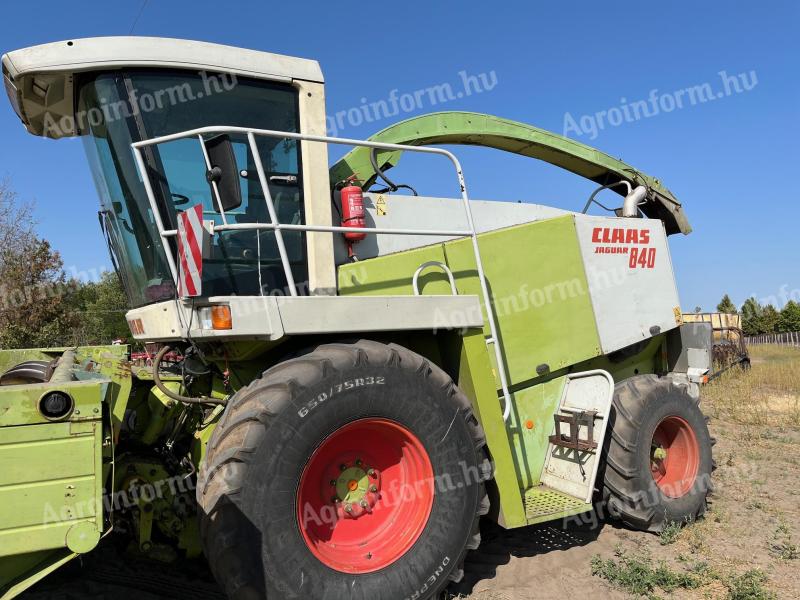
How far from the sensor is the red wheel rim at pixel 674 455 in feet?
16.1

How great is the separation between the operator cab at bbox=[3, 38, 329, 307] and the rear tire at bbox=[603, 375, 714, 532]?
2.73 metres

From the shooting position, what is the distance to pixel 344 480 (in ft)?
10.7

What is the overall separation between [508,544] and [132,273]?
3.24m

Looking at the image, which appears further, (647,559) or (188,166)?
(647,559)

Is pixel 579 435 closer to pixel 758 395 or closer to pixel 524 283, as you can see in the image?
pixel 524 283

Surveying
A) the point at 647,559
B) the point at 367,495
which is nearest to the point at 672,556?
the point at 647,559

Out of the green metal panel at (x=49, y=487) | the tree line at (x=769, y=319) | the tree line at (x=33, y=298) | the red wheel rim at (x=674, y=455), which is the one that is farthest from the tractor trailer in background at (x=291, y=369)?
the tree line at (x=769, y=319)

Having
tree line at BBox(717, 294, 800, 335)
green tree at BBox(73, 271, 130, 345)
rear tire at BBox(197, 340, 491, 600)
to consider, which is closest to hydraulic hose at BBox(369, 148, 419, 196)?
rear tire at BBox(197, 340, 491, 600)

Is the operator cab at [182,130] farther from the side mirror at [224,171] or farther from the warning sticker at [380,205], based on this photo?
the warning sticker at [380,205]

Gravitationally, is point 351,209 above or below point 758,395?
above

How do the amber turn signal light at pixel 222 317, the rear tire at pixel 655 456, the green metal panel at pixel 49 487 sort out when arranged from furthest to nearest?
the rear tire at pixel 655 456 → the amber turn signal light at pixel 222 317 → the green metal panel at pixel 49 487

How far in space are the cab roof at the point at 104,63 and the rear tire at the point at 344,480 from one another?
5.70 feet

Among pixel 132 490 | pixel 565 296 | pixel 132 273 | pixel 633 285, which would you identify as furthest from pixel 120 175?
pixel 633 285

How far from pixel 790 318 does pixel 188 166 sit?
57329 mm
